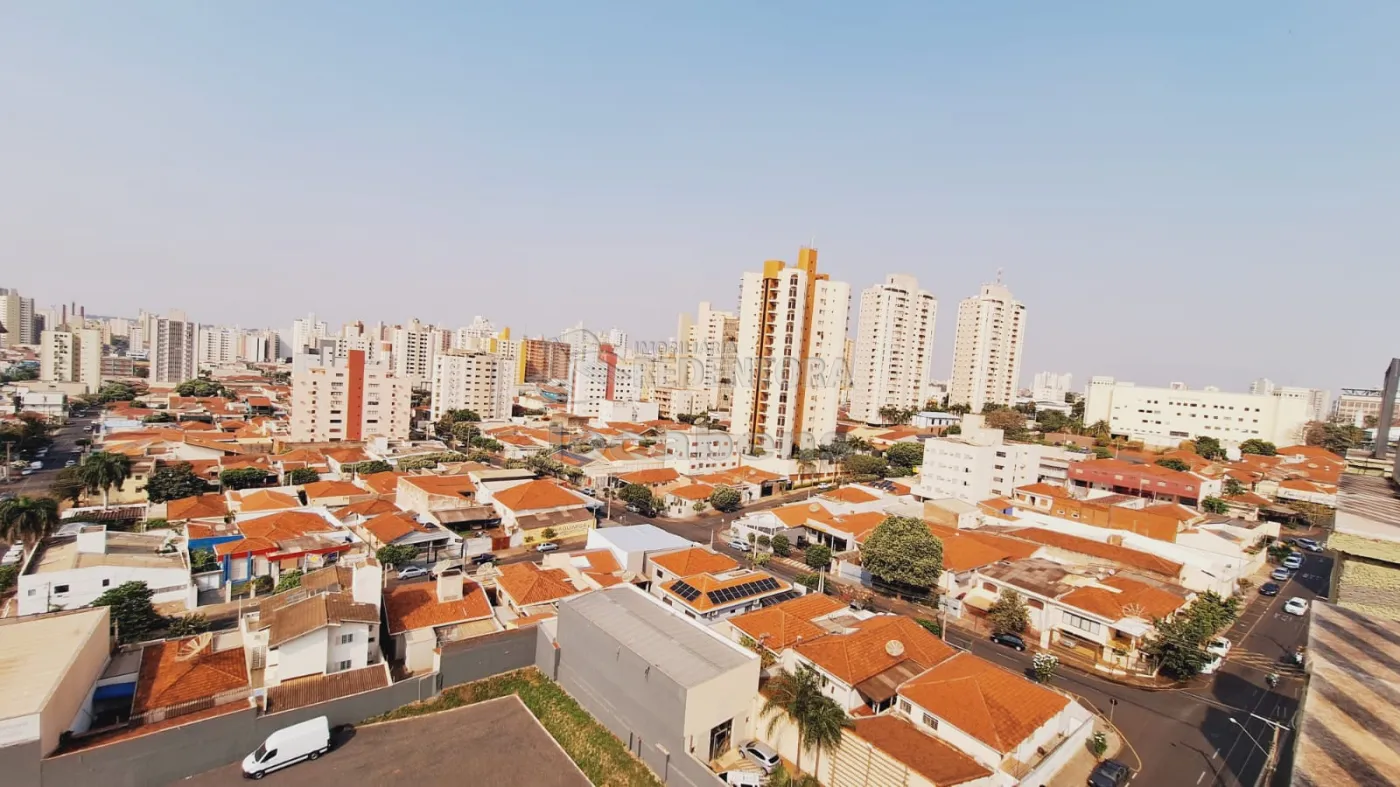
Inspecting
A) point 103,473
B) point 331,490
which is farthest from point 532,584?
point 103,473

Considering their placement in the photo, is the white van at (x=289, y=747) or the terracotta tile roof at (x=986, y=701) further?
the white van at (x=289, y=747)

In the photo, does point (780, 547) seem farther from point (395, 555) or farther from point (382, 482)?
point (382, 482)

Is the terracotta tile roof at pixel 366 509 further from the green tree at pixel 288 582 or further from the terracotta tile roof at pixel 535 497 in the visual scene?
the green tree at pixel 288 582

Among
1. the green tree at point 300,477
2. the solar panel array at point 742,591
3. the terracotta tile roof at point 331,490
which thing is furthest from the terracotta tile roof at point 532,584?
the green tree at point 300,477

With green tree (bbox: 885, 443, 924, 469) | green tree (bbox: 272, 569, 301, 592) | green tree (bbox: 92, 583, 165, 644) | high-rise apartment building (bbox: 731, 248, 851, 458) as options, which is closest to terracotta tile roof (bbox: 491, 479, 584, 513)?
green tree (bbox: 272, 569, 301, 592)

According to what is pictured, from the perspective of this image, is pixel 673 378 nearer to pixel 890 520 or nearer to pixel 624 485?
pixel 624 485

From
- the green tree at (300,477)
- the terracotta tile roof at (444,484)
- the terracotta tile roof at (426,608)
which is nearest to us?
the terracotta tile roof at (426,608)
